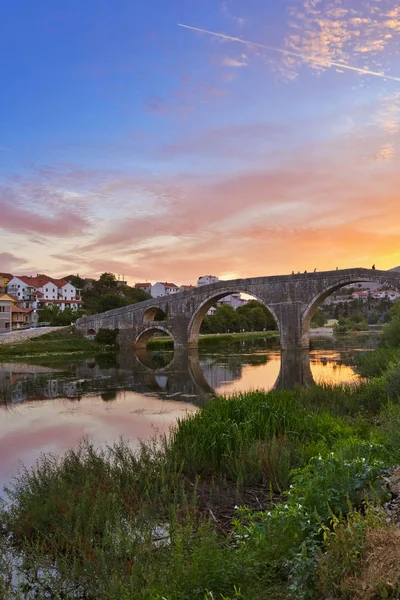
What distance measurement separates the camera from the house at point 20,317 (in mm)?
55656

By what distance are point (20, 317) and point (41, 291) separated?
16740mm

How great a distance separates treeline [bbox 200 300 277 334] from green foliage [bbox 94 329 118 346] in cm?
1446

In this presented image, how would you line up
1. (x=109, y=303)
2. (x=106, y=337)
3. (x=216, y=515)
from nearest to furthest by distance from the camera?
(x=216, y=515), (x=106, y=337), (x=109, y=303)

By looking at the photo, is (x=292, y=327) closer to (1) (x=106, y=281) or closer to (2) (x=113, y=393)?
(2) (x=113, y=393)

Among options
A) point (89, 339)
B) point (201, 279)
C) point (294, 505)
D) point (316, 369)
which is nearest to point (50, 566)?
point (294, 505)

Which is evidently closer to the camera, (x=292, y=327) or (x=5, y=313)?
(x=292, y=327)

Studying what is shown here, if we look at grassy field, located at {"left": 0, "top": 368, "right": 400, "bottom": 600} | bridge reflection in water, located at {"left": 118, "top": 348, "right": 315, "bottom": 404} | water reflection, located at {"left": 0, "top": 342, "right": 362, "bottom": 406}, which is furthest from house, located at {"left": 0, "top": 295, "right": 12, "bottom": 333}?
grassy field, located at {"left": 0, "top": 368, "right": 400, "bottom": 600}

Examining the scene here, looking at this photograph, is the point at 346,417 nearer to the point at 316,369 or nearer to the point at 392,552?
the point at 392,552

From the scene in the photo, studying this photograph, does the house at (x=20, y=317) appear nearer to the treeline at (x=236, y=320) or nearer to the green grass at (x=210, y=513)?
the treeline at (x=236, y=320)

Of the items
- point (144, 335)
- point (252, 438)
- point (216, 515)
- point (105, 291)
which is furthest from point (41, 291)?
point (216, 515)

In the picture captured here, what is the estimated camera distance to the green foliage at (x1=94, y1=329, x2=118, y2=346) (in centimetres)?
4338

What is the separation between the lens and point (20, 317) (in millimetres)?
58219

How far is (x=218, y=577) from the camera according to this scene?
123 inches

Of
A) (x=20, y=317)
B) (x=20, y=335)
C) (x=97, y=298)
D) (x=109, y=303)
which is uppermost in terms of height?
(x=97, y=298)
